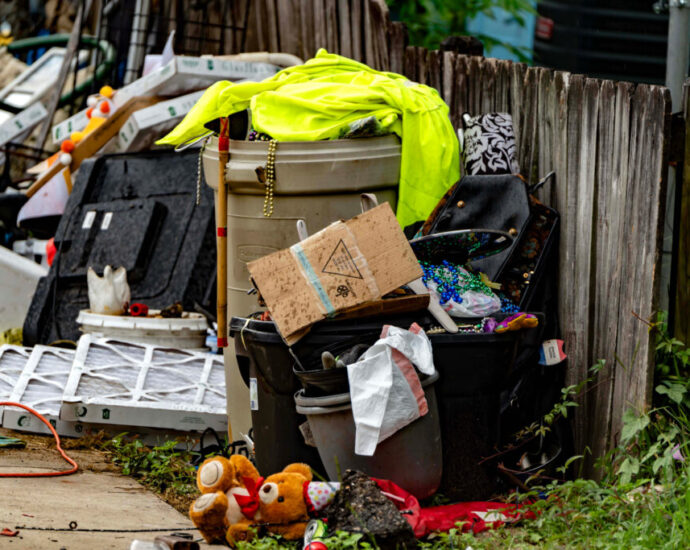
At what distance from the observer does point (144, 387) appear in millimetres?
5332

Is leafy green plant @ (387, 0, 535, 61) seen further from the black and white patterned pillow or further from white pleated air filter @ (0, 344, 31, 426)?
white pleated air filter @ (0, 344, 31, 426)

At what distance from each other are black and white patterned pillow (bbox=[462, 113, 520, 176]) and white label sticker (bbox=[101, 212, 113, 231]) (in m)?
2.95

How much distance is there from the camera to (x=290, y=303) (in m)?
3.86

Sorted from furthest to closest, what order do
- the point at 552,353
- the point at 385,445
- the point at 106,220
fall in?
the point at 106,220, the point at 552,353, the point at 385,445

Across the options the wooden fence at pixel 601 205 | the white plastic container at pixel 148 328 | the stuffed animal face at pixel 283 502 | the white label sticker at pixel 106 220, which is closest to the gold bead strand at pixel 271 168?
the wooden fence at pixel 601 205

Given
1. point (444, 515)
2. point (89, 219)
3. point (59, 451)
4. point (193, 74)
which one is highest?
point (193, 74)

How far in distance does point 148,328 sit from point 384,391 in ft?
8.31

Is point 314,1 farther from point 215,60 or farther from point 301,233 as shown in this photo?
point 301,233

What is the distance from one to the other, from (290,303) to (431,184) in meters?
1.14

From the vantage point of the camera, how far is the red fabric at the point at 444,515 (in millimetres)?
3607

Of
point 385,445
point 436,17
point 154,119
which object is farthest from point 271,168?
point 436,17

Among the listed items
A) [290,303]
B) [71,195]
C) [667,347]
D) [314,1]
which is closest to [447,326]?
[290,303]

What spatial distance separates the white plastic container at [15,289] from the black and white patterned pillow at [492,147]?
366 centimetres

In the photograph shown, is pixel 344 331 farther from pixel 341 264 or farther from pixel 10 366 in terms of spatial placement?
pixel 10 366
